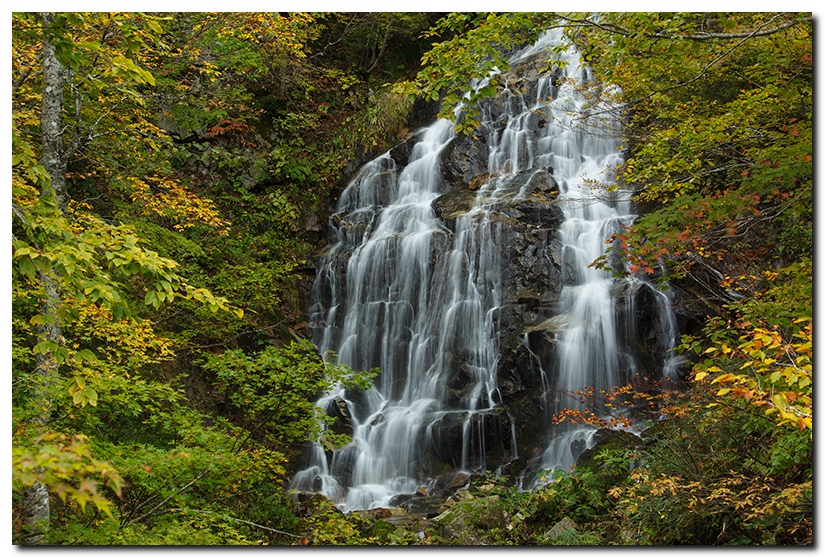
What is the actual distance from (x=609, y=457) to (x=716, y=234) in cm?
245

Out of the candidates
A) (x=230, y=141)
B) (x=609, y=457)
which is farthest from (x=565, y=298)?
(x=230, y=141)

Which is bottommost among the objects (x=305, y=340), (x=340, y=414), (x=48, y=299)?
(x=340, y=414)

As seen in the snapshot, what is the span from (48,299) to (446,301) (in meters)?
6.23

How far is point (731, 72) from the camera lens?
7.28 meters

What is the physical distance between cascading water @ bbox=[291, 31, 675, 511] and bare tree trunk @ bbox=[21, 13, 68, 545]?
3968 mm

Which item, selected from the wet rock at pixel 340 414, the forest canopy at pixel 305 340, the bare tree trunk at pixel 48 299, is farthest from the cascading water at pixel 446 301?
the bare tree trunk at pixel 48 299

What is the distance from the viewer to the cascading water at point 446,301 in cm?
843

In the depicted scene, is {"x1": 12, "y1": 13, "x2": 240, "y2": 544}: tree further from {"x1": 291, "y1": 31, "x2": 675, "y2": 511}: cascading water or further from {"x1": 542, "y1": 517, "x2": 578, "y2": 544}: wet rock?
{"x1": 291, "y1": 31, "x2": 675, "y2": 511}: cascading water

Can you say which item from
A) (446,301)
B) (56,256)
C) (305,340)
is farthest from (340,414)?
(56,256)

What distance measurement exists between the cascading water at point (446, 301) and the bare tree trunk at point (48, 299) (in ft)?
13.0

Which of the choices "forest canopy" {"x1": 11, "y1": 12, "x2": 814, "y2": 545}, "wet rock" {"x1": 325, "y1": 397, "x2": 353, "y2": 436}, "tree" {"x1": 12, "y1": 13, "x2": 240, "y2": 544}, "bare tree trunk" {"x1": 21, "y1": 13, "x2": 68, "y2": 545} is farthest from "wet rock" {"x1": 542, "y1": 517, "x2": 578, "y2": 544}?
"wet rock" {"x1": 325, "y1": 397, "x2": 353, "y2": 436}

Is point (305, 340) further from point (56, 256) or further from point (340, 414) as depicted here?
point (56, 256)

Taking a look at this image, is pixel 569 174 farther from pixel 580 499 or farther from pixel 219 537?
pixel 219 537

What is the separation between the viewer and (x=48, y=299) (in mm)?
4984
